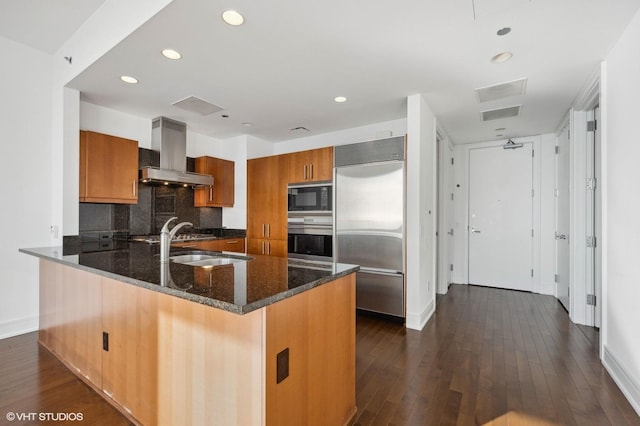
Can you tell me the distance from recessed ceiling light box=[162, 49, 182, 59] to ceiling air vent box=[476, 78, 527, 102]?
286cm

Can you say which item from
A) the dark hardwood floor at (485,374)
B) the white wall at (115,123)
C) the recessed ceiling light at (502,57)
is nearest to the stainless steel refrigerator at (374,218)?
the dark hardwood floor at (485,374)

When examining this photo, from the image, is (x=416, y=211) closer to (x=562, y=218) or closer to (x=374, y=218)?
(x=374, y=218)

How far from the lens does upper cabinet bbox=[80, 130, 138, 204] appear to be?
3176mm

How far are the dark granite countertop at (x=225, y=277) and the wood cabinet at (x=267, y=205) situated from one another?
2233 millimetres

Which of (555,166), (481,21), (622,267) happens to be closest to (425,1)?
(481,21)

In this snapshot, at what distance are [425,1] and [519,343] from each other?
2.99m

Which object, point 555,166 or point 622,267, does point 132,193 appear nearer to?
point 622,267

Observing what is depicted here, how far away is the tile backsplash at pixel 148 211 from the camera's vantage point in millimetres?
3506

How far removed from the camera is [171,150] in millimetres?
3986

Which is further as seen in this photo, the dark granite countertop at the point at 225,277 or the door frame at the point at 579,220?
the door frame at the point at 579,220

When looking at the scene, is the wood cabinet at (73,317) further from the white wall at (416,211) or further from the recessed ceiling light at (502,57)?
the recessed ceiling light at (502,57)

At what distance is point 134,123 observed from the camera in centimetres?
390

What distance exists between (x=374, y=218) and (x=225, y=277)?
7.61 feet

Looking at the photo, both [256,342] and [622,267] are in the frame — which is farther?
[622,267]
